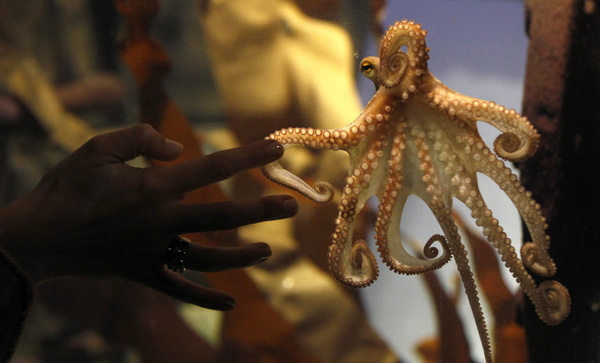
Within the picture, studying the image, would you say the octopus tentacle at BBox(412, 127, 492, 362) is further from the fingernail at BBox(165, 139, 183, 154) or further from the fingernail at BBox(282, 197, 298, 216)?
the fingernail at BBox(165, 139, 183, 154)

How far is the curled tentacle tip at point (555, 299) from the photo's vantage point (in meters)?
0.91

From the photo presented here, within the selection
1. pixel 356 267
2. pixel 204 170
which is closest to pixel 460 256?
pixel 356 267

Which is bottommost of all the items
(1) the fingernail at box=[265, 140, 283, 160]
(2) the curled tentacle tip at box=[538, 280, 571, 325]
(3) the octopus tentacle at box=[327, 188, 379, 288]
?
(3) the octopus tentacle at box=[327, 188, 379, 288]

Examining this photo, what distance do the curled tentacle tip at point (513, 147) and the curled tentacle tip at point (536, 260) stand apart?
0.53 ft

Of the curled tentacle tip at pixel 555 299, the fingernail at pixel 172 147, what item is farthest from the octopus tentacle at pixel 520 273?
the fingernail at pixel 172 147

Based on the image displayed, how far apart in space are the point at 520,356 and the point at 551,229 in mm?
281

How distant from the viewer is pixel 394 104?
2.81 ft

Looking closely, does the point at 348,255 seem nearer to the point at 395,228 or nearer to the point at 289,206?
the point at 395,228

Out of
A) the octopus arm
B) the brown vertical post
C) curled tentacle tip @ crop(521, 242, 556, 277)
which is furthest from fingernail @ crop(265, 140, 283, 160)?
the brown vertical post

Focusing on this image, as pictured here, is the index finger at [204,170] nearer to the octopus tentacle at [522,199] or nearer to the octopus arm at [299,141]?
the octopus arm at [299,141]

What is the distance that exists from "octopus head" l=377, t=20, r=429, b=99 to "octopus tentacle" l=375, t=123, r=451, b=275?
0.07 m

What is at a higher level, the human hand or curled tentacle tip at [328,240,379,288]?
curled tentacle tip at [328,240,379,288]

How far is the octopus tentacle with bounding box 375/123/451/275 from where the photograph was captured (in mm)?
849

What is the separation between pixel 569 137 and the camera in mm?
1023
